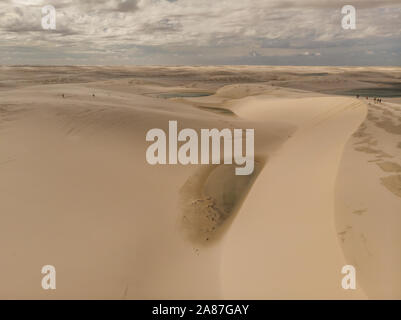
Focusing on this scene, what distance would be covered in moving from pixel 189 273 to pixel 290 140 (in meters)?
11.3

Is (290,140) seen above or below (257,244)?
above

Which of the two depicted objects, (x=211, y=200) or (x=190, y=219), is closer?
(x=190, y=219)

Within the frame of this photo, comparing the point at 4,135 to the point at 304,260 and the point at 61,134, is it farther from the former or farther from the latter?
the point at 304,260

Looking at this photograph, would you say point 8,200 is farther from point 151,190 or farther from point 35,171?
point 151,190

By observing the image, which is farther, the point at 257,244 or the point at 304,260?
the point at 257,244

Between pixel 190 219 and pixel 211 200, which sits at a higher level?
pixel 211 200

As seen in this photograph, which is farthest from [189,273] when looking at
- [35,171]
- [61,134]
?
[61,134]

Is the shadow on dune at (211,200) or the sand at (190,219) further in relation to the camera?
the shadow on dune at (211,200)

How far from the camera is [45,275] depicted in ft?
19.6

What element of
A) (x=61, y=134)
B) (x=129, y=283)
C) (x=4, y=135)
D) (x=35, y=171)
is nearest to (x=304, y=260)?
(x=129, y=283)

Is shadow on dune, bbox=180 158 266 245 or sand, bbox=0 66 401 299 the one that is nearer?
sand, bbox=0 66 401 299
